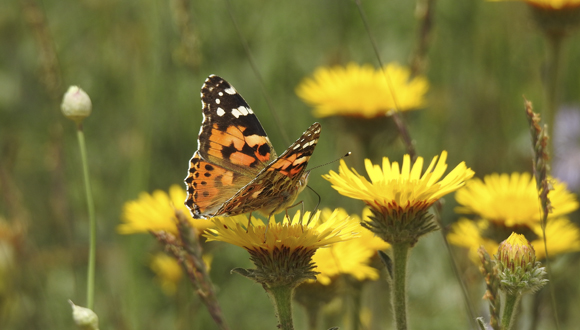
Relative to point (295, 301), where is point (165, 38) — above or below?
above

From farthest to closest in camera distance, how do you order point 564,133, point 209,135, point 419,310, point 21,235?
point 564,133 < point 419,310 < point 21,235 < point 209,135

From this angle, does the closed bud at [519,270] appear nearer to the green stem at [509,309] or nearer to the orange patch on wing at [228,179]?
the green stem at [509,309]

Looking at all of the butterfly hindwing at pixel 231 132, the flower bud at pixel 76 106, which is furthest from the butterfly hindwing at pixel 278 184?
the flower bud at pixel 76 106

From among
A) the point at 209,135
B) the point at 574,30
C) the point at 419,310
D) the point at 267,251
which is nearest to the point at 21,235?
the point at 209,135

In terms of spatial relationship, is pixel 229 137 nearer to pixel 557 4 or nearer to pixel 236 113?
pixel 236 113

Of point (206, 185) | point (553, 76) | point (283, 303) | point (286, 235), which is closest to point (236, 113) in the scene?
point (206, 185)

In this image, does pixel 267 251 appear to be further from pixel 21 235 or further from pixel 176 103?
pixel 176 103

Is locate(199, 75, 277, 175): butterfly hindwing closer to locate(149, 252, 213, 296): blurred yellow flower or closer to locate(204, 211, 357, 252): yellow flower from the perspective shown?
locate(204, 211, 357, 252): yellow flower

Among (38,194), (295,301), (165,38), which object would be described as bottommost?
(295,301)
